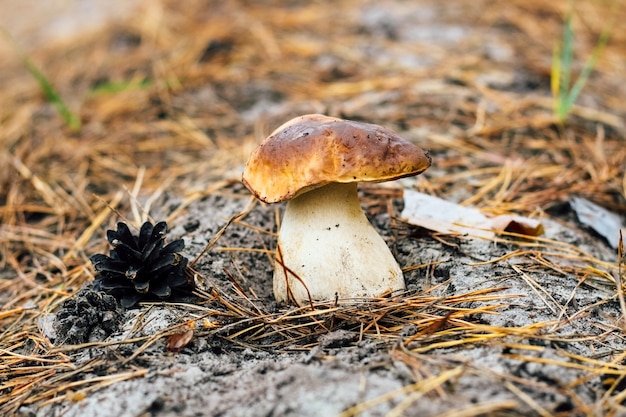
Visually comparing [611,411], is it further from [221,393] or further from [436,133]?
[436,133]

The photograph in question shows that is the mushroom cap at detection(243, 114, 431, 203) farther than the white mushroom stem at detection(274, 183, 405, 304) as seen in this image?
No

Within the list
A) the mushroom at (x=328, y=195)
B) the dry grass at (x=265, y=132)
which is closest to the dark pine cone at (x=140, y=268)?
the dry grass at (x=265, y=132)

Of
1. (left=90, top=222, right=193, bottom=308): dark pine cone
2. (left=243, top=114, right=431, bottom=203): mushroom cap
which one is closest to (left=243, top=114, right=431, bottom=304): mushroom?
(left=243, top=114, right=431, bottom=203): mushroom cap

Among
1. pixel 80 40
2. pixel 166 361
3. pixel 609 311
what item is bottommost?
pixel 609 311

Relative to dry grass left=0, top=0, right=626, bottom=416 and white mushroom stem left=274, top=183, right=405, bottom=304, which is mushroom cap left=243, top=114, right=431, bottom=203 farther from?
dry grass left=0, top=0, right=626, bottom=416

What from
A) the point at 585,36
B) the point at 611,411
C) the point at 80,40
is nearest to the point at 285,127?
the point at 611,411

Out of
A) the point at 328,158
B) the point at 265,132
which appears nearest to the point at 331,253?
the point at 328,158

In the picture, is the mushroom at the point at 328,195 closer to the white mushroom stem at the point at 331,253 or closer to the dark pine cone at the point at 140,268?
the white mushroom stem at the point at 331,253
